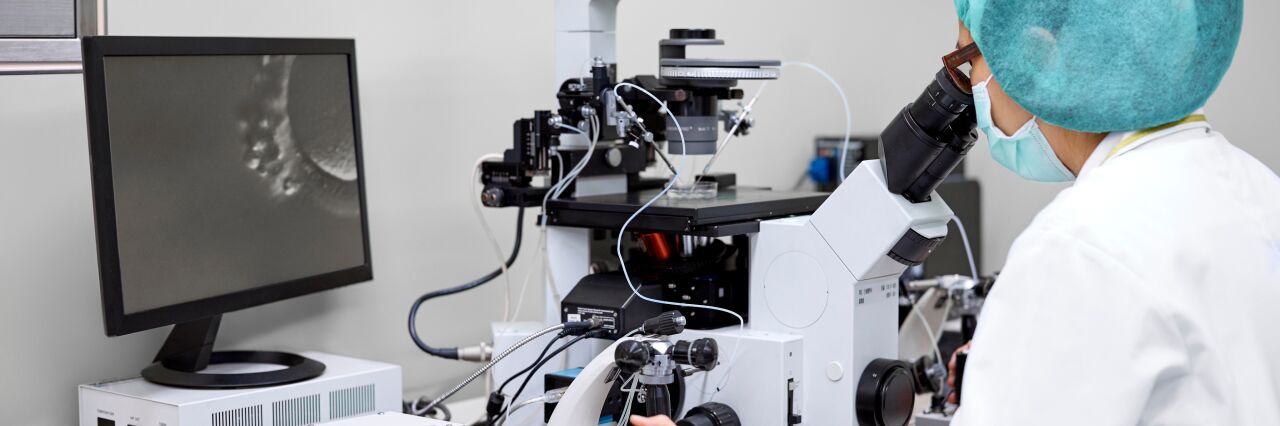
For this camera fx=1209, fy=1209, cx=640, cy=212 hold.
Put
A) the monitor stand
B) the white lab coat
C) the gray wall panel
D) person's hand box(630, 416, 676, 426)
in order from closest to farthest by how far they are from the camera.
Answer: the white lab coat → person's hand box(630, 416, 676, 426) → the gray wall panel → the monitor stand

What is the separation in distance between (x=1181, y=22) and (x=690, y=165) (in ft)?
4.76

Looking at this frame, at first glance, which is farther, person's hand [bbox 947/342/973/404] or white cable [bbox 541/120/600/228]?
person's hand [bbox 947/342/973/404]

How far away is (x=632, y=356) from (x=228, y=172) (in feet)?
2.20

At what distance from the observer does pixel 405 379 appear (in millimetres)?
2252

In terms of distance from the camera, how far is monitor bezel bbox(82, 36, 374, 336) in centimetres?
146

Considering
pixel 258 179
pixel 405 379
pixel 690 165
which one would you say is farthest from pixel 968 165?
pixel 258 179

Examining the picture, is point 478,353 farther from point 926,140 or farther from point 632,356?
point 926,140

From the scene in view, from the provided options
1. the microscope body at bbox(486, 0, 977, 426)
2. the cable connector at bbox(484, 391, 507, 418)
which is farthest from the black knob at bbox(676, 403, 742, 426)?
the cable connector at bbox(484, 391, 507, 418)

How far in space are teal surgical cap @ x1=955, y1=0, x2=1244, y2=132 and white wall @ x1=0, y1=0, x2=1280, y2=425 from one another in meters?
1.33

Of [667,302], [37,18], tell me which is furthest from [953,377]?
[37,18]

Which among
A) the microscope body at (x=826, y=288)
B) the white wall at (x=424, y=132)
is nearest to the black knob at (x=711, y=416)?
the microscope body at (x=826, y=288)

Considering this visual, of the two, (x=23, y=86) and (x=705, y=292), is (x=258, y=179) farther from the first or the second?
(x=705, y=292)

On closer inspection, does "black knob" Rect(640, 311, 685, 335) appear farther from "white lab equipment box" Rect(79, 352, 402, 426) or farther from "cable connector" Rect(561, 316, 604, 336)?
"white lab equipment box" Rect(79, 352, 402, 426)

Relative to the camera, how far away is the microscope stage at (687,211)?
158 centimetres
